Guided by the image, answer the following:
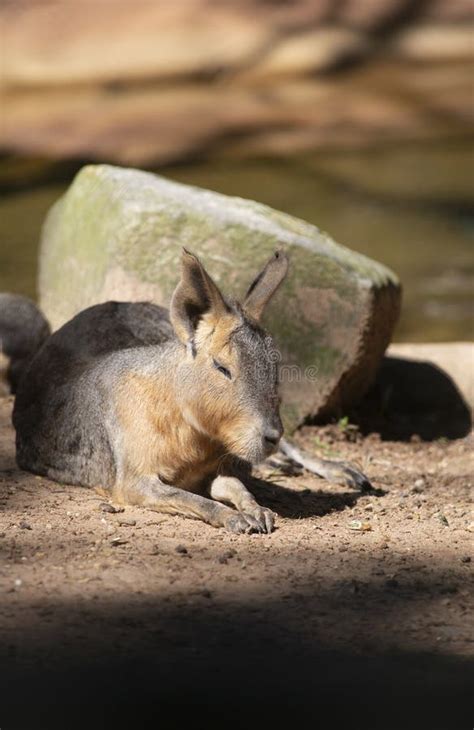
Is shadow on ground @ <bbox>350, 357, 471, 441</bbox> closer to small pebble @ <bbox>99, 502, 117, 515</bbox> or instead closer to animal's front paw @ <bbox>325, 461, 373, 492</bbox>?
animal's front paw @ <bbox>325, 461, 373, 492</bbox>

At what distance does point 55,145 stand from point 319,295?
796 centimetres

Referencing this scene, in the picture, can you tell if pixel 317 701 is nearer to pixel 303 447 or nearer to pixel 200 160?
pixel 303 447

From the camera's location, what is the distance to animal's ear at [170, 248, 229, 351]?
4.12 m

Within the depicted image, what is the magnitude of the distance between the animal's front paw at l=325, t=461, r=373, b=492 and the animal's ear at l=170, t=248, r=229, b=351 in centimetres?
118

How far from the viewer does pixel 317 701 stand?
296cm

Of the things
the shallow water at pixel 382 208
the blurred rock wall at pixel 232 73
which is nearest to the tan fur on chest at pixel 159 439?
the shallow water at pixel 382 208

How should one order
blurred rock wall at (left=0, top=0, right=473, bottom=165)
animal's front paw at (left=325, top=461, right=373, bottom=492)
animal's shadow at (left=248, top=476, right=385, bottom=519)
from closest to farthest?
animal's shadow at (left=248, top=476, right=385, bottom=519) < animal's front paw at (left=325, top=461, right=373, bottom=492) < blurred rock wall at (left=0, top=0, right=473, bottom=165)

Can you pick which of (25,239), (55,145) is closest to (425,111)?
(55,145)

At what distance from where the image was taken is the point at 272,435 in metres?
4.09

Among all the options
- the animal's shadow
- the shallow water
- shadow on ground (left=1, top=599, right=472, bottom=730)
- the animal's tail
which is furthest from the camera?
the shallow water

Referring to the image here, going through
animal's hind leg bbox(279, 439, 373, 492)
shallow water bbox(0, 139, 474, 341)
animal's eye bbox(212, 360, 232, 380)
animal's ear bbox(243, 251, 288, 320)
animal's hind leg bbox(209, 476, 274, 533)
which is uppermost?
animal's ear bbox(243, 251, 288, 320)

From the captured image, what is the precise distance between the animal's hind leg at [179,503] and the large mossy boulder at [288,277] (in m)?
Result: 1.58

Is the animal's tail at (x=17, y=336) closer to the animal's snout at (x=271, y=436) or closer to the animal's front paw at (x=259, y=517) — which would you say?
the animal's front paw at (x=259, y=517)

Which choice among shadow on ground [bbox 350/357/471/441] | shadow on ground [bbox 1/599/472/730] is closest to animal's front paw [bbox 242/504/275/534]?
shadow on ground [bbox 1/599/472/730]
